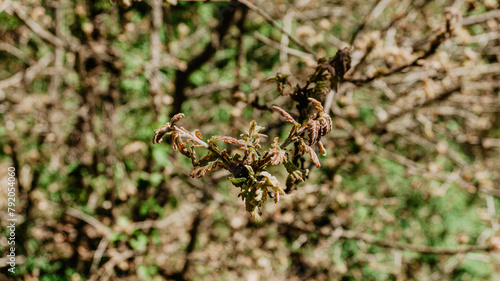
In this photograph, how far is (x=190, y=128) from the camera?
387 centimetres

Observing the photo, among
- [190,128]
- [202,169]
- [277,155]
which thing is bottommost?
[190,128]

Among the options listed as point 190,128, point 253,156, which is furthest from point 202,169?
point 190,128

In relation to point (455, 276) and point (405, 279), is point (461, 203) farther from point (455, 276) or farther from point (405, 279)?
point (405, 279)

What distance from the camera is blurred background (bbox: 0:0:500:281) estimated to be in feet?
9.57

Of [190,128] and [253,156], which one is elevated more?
[253,156]

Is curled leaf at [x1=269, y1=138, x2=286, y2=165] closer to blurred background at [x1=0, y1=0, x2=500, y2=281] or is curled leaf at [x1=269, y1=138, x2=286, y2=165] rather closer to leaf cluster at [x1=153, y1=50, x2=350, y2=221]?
leaf cluster at [x1=153, y1=50, x2=350, y2=221]

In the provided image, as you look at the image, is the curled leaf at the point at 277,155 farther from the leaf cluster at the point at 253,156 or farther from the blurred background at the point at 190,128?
Result: the blurred background at the point at 190,128

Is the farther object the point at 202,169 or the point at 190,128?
the point at 190,128

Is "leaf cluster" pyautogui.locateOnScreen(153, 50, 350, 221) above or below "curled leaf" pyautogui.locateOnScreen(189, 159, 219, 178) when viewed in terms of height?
above

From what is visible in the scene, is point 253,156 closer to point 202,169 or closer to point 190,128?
point 202,169

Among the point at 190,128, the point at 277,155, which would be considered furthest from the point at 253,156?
the point at 190,128

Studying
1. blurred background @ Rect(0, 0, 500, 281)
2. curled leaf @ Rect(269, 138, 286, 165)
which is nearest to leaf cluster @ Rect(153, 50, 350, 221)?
curled leaf @ Rect(269, 138, 286, 165)

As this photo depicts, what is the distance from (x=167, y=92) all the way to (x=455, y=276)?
187 inches

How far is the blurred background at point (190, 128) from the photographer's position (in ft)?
9.57
